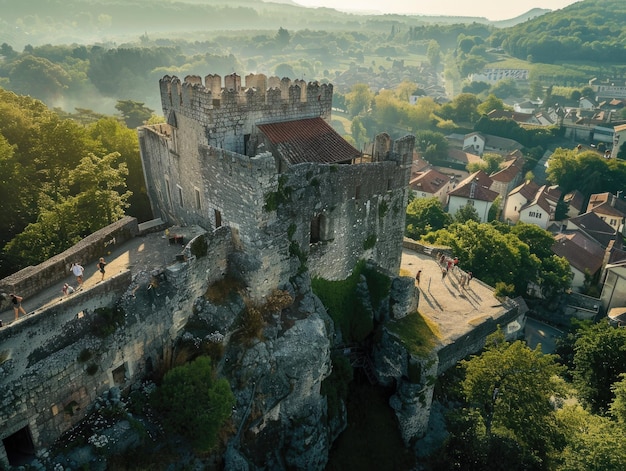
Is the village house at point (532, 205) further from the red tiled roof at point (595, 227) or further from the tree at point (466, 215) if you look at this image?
the tree at point (466, 215)

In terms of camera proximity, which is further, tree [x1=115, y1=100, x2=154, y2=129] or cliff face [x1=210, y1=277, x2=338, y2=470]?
tree [x1=115, y1=100, x2=154, y2=129]

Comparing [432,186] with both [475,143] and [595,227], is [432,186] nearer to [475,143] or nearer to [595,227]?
[595,227]

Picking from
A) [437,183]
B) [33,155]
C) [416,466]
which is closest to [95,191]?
[33,155]

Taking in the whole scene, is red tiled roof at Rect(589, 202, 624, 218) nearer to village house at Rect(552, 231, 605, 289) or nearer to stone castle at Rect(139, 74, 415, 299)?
village house at Rect(552, 231, 605, 289)

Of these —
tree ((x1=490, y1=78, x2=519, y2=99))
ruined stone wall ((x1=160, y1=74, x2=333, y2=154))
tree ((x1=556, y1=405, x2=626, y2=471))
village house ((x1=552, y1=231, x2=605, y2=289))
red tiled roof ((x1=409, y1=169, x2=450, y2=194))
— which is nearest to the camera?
ruined stone wall ((x1=160, y1=74, x2=333, y2=154))

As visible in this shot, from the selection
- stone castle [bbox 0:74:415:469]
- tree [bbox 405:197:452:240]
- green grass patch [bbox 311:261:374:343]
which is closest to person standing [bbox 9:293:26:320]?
stone castle [bbox 0:74:415:469]

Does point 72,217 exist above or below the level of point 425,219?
above

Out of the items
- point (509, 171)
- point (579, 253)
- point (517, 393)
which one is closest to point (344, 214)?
point (517, 393)
